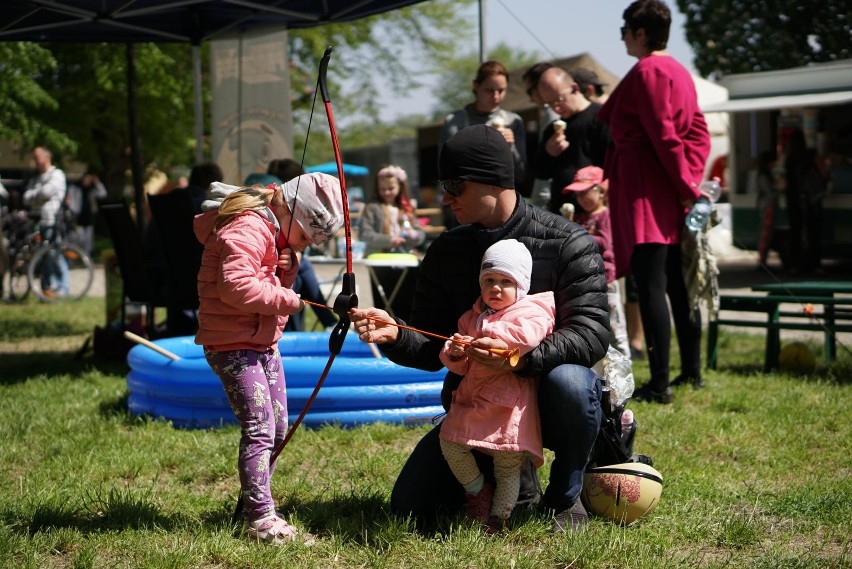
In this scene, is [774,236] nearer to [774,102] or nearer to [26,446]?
[774,102]

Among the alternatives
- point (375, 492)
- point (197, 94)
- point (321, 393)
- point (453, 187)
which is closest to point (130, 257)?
point (197, 94)

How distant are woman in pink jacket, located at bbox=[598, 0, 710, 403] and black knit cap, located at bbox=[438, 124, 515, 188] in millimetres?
2379

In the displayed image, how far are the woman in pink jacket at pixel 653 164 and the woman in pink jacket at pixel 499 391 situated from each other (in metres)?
2.40

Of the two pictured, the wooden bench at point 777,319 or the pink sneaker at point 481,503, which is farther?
the wooden bench at point 777,319

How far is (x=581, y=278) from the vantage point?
383 centimetres

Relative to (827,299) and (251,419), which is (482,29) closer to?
(827,299)

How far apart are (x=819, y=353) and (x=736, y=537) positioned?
4263mm

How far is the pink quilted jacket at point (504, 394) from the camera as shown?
3635 millimetres

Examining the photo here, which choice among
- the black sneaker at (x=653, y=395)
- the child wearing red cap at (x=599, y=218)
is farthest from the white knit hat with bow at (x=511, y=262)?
the child wearing red cap at (x=599, y=218)

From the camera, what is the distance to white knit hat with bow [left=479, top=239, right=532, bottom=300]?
3633mm

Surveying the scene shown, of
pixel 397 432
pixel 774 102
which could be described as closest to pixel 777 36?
pixel 774 102

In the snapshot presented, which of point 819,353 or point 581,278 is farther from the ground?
point 581,278

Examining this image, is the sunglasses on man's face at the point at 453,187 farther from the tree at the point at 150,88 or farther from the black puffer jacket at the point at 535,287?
the tree at the point at 150,88

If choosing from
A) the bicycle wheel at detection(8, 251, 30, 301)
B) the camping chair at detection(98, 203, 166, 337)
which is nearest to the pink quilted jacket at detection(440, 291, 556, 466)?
the camping chair at detection(98, 203, 166, 337)
